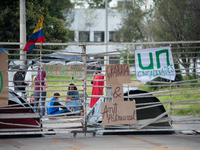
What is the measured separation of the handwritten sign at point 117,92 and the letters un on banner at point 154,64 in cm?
54

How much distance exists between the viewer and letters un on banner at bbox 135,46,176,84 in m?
6.71

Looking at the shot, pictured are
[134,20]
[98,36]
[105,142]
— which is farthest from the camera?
[98,36]

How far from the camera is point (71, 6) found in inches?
1443

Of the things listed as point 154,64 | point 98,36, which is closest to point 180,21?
point 154,64

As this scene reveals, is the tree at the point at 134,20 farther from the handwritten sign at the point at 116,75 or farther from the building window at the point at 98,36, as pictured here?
the handwritten sign at the point at 116,75

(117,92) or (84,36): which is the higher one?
(84,36)

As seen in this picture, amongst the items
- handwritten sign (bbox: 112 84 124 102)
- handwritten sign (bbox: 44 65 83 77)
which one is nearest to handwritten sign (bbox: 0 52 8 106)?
handwritten sign (bbox: 44 65 83 77)

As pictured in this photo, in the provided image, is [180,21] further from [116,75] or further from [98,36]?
[98,36]

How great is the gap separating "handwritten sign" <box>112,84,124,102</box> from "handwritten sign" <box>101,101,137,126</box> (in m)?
0.11

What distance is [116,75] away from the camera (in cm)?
670

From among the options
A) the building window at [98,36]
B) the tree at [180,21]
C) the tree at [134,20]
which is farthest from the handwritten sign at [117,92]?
the building window at [98,36]

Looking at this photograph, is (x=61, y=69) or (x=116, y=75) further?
(x=61, y=69)

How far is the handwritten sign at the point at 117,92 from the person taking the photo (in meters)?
6.66

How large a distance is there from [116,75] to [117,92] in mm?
419
